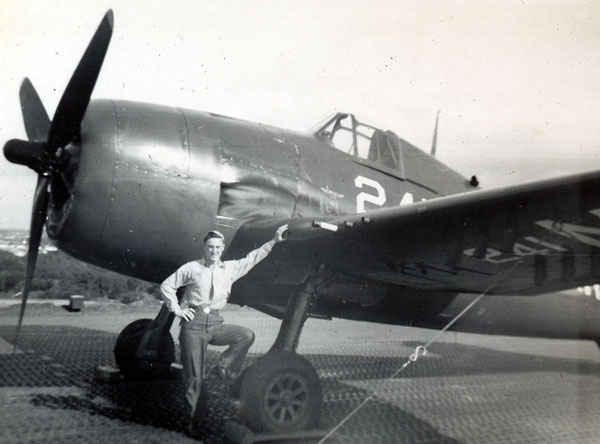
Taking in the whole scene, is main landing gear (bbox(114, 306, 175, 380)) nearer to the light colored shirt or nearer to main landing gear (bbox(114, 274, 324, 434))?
the light colored shirt

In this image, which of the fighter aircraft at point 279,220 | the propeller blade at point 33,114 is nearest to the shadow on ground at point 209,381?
the fighter aircraft at point 279,220

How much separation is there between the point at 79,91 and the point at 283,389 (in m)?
2.85

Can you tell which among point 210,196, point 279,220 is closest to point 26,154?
point 210,196

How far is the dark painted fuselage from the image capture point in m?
4.47

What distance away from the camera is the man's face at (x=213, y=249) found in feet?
13.9

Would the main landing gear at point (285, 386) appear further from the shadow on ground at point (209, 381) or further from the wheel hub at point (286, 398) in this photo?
the shadow on ground at point (209, 381)

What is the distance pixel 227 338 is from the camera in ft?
14.3

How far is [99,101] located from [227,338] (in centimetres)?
230

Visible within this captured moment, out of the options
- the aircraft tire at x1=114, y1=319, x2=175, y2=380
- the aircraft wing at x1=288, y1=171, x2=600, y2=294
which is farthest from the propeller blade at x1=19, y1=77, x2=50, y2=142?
the aircraft wing at x1=288, y1=171, x2=600, y2=294

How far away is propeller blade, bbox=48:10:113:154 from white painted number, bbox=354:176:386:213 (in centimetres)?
256

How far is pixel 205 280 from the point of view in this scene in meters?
4.23

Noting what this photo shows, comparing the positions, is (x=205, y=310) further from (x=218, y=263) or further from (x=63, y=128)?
(x=63, y=128)

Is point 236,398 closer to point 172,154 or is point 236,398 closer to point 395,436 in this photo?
point 395,436

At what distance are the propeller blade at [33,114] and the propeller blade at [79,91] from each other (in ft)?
2.92
